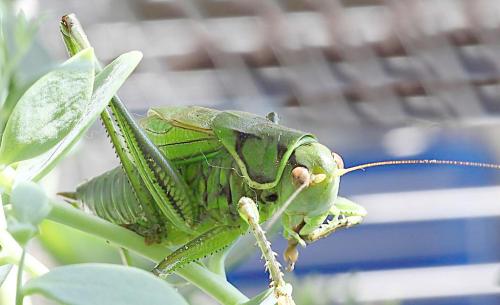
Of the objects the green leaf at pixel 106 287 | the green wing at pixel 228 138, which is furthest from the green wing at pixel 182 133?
the green leaf at pixel 106 287

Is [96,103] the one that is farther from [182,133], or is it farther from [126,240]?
[182,133]

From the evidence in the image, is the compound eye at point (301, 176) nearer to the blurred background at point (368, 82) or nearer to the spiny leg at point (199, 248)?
the spiny leg at point (199, 248)

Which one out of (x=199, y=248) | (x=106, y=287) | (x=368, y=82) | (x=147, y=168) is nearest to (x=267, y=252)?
(x=199, y=248)

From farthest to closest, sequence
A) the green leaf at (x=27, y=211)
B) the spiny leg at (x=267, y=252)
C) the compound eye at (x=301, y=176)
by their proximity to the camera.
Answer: the compound eye at (x=301, y=176) < the spiny leg at (x=267, y=252) < the green leaf at (x=27, y=211)

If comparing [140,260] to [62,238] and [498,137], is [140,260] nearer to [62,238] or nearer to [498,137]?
[62,238]

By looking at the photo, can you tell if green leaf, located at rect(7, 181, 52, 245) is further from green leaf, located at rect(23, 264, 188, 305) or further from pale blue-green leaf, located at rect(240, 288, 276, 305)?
pale blue-green leaf, located at rect(240, 288, 276, 305)

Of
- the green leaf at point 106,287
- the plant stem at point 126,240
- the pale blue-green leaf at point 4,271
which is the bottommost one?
the green leaf at point 106,287

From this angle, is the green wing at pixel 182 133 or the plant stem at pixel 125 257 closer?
the plant stem at pixel 125 257
